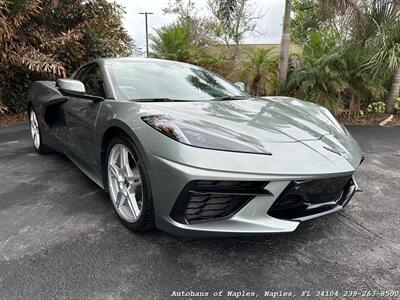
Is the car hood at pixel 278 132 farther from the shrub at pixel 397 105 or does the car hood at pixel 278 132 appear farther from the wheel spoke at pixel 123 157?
the shrub at pixel 397 105

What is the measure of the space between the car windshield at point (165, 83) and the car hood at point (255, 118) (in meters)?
0.25

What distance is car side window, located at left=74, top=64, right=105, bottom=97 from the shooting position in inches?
101

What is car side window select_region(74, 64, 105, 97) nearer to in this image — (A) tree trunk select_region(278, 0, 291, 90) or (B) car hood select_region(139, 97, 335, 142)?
(B) car hood select_region(139, 97, 335, 142)

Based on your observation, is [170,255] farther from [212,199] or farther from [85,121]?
[85,121]

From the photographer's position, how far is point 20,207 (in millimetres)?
2467

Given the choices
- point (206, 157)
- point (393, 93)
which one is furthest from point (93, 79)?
point (393, 93)

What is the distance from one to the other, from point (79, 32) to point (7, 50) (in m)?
1.36

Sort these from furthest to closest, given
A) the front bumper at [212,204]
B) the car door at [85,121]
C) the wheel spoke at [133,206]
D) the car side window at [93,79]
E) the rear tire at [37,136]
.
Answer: the rear tire at [37,136]
the car side window at [93,79]
the car door at [85,121]
the wheel spoke at [133,206]
the front bumper at [212,204]

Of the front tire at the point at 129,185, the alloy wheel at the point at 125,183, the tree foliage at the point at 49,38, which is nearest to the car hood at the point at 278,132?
the front tire at the point at 129,185

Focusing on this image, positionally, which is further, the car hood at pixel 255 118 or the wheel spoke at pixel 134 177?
the wheel spoke at pixel 134 177

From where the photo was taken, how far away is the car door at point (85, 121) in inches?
95.3

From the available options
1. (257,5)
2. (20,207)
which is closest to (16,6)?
(20,207)

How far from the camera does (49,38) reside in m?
6.23

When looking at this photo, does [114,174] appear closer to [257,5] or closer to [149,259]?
[149,259]
